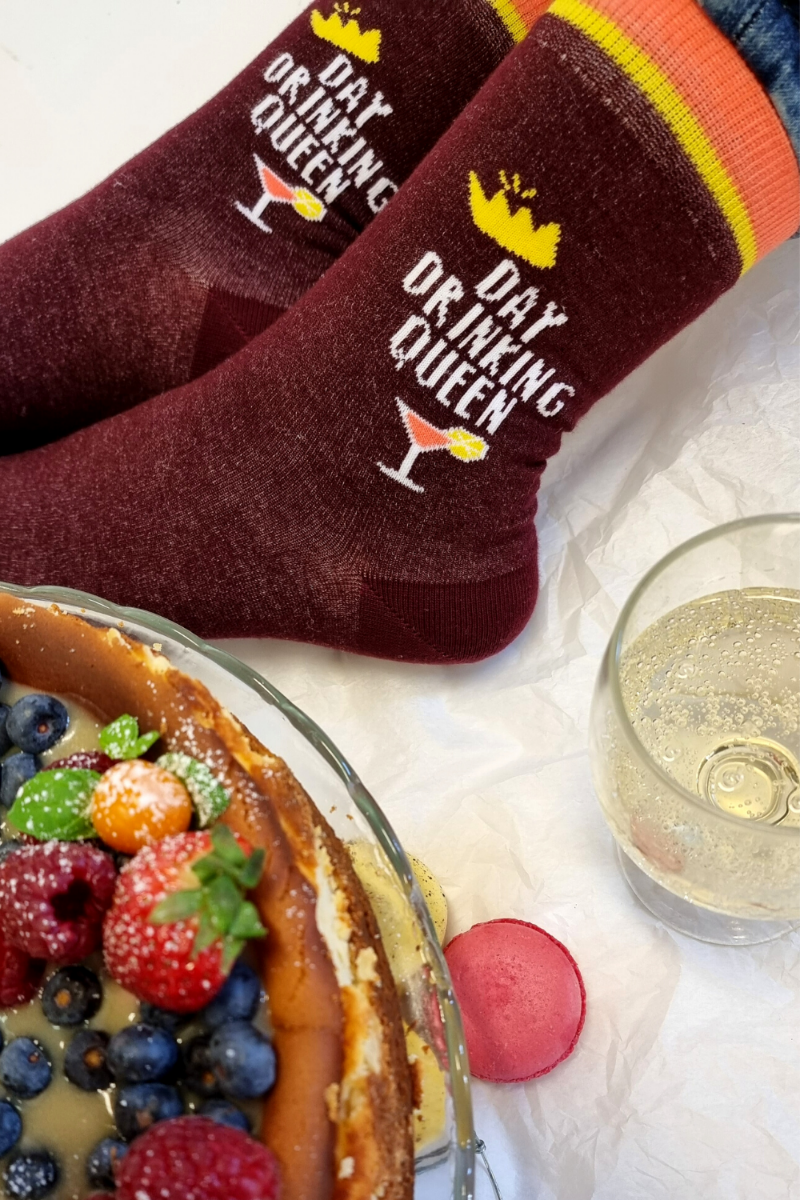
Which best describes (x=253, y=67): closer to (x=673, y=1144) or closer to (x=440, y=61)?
(x=440, y=61)

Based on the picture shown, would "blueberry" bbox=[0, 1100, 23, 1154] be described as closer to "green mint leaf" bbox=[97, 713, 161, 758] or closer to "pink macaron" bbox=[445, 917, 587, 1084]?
"green mint leaf" bbox=[97, 713, 161, 758]

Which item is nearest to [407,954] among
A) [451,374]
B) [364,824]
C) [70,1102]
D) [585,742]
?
[364,824]

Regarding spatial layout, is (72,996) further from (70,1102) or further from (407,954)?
(407,954)

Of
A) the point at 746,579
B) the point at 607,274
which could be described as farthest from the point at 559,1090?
the point at 607,274

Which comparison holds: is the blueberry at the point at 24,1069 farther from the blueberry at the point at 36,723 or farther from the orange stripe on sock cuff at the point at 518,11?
the orange stripe on sock cuff at the point at 518,11

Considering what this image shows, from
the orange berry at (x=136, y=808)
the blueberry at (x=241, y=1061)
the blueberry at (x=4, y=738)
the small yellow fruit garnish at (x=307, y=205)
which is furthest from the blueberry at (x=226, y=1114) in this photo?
the small yellow fruit garnish at (x=307, y=205)

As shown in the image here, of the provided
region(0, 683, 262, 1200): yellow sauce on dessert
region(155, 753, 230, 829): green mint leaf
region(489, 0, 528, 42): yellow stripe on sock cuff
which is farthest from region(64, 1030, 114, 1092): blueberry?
region(489, 0, 528, 42): yellow stripe on sock cuff
